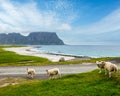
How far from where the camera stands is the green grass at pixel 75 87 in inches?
890

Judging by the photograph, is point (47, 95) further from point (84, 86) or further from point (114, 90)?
point (114, 90)

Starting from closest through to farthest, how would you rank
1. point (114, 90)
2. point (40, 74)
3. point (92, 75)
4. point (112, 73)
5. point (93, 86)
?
point (114, 90)
point (93, 86)
point (112, 73)
point (92, 75)
point (40, 74)

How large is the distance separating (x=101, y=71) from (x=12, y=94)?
9415 millimetres

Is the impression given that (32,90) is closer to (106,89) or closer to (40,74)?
(106,89)

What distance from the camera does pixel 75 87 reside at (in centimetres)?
2434

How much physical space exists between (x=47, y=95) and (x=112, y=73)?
684 centimetres

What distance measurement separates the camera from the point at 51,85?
25859 mm

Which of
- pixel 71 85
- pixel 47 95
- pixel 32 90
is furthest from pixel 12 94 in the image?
pixel 71 85

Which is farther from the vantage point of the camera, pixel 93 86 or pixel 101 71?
pixel 101 71

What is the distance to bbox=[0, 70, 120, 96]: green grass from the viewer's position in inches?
A: 890

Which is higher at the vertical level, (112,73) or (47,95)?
(112,73)

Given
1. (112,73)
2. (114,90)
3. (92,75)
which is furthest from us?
(92,75)

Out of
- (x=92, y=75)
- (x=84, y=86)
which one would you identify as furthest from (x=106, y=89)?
(x=92, y=75)

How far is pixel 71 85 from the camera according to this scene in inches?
994
